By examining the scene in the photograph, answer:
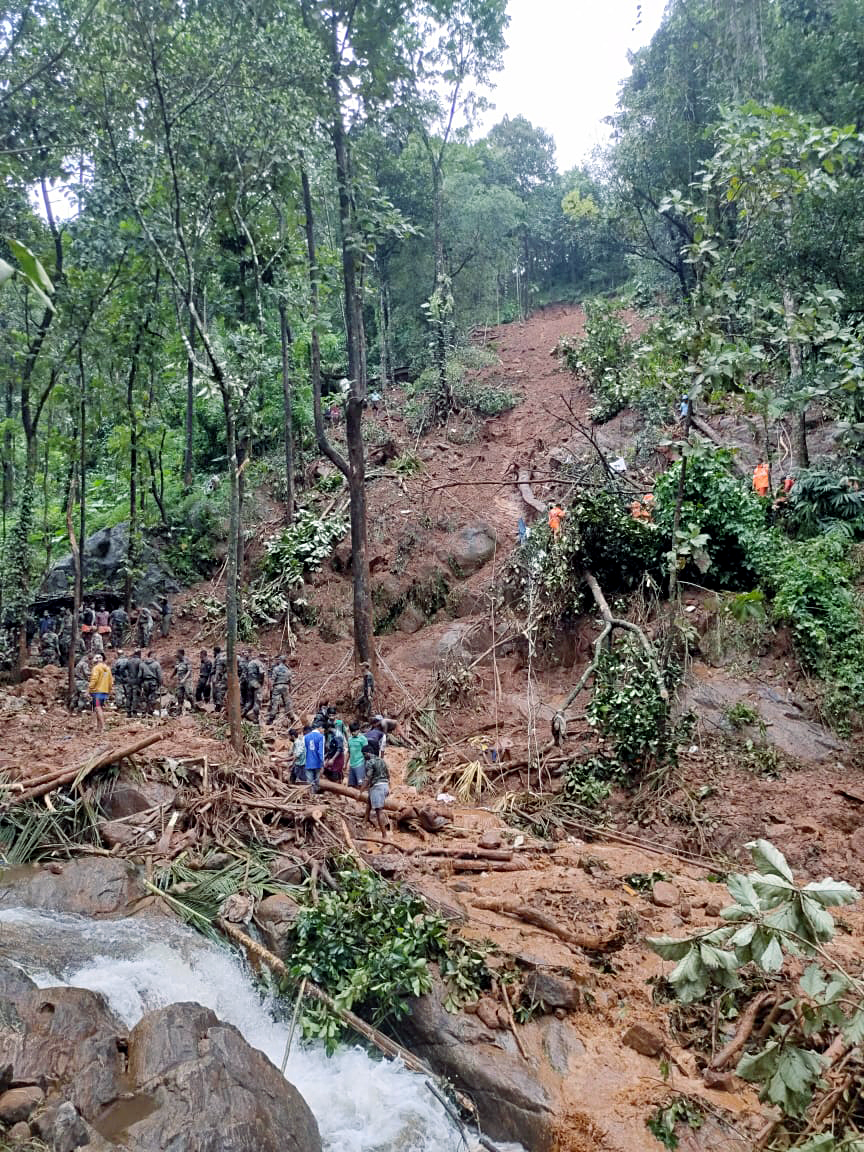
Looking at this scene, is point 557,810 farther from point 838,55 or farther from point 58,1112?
point 838,55

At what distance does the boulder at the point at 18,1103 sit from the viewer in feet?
16.9

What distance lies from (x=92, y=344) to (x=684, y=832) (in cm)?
1517

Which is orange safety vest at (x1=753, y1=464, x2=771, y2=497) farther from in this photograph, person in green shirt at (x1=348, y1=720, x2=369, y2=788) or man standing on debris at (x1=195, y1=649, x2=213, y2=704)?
man standing on debris at (x1=195, y1=649, x2=213, y2=704)

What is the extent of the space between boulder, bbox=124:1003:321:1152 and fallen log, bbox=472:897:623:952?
267 cm

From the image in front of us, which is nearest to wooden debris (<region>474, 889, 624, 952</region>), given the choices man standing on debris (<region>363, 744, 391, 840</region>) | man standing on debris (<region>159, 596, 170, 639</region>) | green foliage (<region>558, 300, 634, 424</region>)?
man standing on debris (<region>363, 744, 391, 840</region>)

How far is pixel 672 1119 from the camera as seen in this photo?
5.45 m

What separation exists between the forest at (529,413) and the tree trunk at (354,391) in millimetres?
77

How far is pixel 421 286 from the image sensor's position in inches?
1228

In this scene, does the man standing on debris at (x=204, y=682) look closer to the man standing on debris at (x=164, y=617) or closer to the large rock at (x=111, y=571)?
the man standing on debris at (x=164, y=617)

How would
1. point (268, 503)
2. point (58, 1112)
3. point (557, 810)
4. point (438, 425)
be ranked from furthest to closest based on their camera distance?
1. point (438, 425)
2. point (268, 503)
3. point (557, 810)
4. point (58, 1112)

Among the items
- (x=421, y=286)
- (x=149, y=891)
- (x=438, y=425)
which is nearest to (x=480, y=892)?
(x=149, y=891)

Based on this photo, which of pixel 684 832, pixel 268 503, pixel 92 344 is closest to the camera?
pixel 684 832

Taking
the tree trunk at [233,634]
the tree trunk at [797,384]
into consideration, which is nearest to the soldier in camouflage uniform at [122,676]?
the tree trunk at [233,634]

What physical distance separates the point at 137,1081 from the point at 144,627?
15334mm
